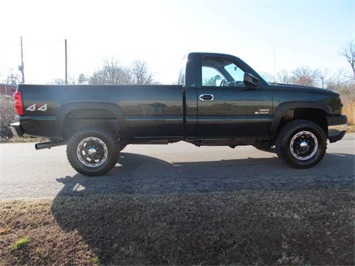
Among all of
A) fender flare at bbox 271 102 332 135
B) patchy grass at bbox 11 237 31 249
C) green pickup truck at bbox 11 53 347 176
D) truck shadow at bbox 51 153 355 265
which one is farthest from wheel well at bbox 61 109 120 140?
fender flare at bbox 271 102 332 135

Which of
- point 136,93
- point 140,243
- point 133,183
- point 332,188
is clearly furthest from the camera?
point 136,93

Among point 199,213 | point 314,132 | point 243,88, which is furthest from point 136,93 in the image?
point 314,132

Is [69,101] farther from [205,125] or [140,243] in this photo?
[140,243]

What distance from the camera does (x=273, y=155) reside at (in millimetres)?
6734

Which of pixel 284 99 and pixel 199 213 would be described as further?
pixel 284 99

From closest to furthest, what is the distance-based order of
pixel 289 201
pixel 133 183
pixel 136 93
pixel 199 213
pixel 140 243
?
pixel 140 243 < pixel 199 213 < pixel 289 201 < pixel 133 183 < pixel 136 93

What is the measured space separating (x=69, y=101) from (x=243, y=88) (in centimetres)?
305

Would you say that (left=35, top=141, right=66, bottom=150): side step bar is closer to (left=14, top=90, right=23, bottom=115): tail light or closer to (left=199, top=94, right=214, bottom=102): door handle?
(left=14, top=90, right=23, bottom=115): tail light

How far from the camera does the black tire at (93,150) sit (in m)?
5.18

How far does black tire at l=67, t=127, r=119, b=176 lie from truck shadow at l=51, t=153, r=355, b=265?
192mm

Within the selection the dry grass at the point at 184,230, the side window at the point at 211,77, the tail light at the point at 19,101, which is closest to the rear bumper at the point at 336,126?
the dry grass at the point at 184,230

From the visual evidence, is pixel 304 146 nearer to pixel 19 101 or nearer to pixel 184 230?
pixel 184 230

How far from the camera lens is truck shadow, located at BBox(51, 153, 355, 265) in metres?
2.95

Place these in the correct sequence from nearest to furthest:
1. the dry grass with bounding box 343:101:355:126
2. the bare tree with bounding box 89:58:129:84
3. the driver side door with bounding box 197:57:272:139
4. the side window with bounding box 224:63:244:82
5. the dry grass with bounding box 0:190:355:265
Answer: the dry grass with bounding box 0:190:355:265
the driver side door with bounding box 197:57:272:139
the side window with bounding box 224:63:244:82
the dry grass with bounding box 343:101:355:126
the bare tree with bounding box 89:58:129:84
